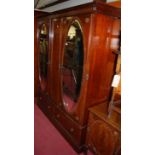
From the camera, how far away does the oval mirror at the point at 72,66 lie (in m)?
1.70

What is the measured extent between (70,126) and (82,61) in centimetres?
94

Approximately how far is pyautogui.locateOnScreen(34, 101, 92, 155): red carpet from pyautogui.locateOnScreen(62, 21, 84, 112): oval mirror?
20.3 inches

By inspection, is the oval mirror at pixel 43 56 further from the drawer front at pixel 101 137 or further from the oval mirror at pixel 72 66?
the drawer front at pixel 101 137

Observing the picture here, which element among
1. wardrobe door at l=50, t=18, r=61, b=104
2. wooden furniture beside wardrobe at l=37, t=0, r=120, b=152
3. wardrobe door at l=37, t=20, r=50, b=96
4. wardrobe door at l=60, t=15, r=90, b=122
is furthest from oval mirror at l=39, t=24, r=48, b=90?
wardrobe door at l=60, t=15, r=90, b=122

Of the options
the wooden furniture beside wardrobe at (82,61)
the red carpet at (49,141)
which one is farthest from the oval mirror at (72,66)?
the red carpet at (49,141)

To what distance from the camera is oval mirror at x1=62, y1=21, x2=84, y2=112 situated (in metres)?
1.70

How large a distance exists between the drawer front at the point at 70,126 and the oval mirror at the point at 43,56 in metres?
0.72

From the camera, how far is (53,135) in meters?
2.19

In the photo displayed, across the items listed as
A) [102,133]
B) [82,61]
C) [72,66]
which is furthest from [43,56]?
[102,133]

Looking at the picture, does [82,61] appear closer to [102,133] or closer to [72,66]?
[72,66]

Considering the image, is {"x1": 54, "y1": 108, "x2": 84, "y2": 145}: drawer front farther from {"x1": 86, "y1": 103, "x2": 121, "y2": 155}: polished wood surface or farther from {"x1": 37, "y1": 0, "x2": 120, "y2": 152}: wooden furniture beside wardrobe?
{"x1": 86, "y1": 103, "x2": 121, "y2": 155}: polished wood surface
